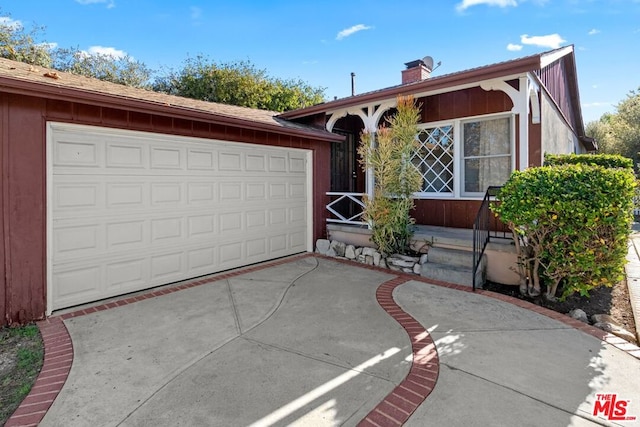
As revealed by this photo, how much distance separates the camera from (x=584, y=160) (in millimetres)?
7746

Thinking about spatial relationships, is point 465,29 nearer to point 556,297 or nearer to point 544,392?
point 556,297

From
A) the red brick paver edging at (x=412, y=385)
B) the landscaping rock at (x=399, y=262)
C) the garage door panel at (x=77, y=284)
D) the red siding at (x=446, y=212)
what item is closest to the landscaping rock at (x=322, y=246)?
the landscaping rock at (x=399, y=262)

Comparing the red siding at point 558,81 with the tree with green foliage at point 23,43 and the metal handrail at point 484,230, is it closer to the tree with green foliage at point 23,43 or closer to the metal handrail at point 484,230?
the metal handrail at point 484,230

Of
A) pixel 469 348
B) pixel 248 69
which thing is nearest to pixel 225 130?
pixel 469 348

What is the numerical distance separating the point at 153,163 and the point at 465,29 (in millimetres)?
11235

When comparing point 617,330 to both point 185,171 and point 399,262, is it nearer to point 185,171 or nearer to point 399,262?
point 399,262

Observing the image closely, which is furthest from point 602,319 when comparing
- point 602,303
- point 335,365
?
point 335,365

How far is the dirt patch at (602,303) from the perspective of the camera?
4.23 m

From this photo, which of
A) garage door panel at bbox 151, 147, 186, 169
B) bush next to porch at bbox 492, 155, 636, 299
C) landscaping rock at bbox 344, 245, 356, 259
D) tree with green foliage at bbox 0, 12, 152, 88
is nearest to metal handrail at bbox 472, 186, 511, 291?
bush next to porch at bbox 492, 155, 636, 299

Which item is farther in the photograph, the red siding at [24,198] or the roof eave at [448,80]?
the roof eave at [448,80]

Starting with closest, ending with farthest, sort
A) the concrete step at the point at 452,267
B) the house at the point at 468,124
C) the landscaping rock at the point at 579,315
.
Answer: the landscaping rock at the point at 579,315
the concrete step at the point at 452,267
the house at the point at 468,124

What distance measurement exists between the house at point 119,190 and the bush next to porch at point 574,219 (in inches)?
164

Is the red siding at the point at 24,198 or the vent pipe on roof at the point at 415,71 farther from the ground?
the vent pipe on roof at the point at 415,71

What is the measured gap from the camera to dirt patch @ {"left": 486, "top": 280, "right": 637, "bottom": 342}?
4.23m
